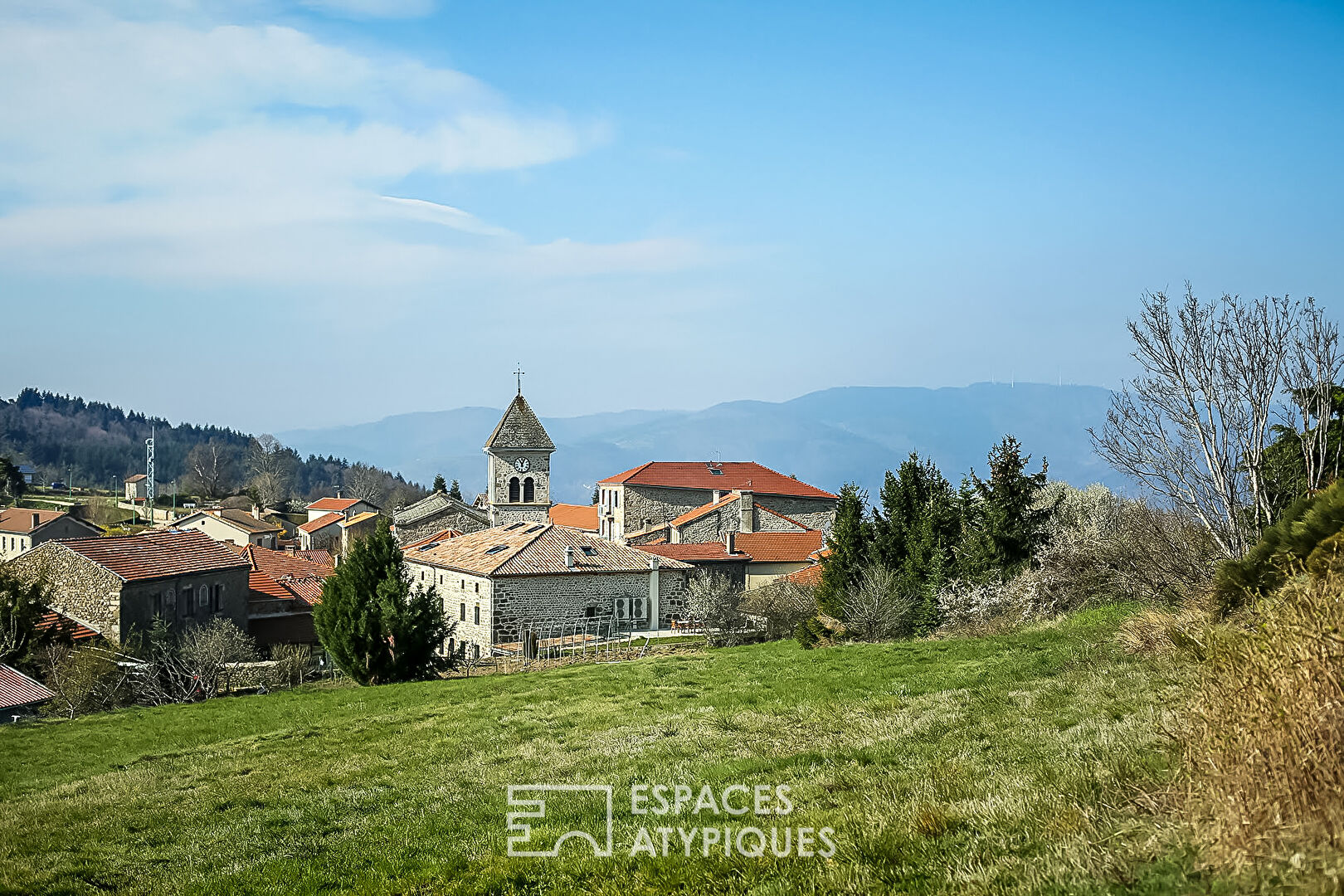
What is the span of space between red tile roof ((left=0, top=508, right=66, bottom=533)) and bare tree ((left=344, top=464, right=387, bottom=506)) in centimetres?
5343

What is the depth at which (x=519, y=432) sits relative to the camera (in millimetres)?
60000

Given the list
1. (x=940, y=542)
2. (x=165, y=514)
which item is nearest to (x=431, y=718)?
(x=940, y=542)

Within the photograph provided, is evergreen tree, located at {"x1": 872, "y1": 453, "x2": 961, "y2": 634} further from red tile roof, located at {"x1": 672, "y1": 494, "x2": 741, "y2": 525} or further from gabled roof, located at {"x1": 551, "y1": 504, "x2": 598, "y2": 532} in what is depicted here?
gabled roof, located at {"x1": 551, "y1": 504, "x2": 598, "y2": 532}

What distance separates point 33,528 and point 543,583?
6733cm

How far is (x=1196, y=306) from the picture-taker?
1752cm

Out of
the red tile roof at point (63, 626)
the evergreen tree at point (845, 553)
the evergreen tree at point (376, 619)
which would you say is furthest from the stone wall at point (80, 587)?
the evergreen tree at point (845, 553)

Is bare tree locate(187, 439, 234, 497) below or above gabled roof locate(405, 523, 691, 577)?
above

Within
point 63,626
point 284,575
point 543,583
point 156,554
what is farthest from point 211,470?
point 543,583

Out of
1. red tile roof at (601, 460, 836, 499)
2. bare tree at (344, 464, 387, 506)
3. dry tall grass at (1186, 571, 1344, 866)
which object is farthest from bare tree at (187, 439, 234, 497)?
dry tall grass at (1186, 571, 1344, 866)

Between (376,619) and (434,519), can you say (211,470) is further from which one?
(376,619)

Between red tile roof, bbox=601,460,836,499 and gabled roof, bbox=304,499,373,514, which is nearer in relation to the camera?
red tile roof, bbox=601,460,836,499

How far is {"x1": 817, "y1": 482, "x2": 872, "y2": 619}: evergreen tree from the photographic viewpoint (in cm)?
3142

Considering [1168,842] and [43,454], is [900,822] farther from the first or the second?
[43,454]

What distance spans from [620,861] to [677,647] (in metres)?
24.9
